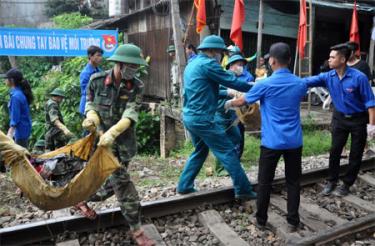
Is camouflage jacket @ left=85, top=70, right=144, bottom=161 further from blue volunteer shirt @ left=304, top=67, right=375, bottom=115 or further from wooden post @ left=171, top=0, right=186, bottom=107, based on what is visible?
wooden post @ left=171, top=0, right=186, bottom=107

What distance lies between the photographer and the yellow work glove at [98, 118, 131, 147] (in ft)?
11.2

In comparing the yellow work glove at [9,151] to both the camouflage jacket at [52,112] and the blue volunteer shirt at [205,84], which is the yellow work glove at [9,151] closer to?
the blue volunteer shirt at [205,84]

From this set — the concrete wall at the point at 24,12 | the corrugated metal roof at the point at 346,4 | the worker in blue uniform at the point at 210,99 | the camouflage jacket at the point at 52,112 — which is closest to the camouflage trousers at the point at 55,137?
the camouflage jacket at the point at 52,112

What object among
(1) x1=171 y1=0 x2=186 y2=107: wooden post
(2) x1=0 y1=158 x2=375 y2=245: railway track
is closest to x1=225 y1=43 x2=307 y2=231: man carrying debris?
(2) x1=0 y1=158 x2=375 y2=245: railway track

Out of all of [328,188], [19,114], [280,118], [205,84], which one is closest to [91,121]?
[205,84]

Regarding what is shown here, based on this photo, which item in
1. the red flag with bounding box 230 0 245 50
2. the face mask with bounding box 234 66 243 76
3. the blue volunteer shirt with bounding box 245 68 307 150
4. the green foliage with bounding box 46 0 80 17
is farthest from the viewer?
the green foliage with bounding box 46 0 80 17

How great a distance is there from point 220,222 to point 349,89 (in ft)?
7.57

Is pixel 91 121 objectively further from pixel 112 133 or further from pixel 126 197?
pixel 126 197

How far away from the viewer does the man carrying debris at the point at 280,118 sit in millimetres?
3998

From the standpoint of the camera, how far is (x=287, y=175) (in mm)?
4273

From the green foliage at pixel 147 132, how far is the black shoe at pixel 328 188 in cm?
646

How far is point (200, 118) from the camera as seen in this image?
4.67 m

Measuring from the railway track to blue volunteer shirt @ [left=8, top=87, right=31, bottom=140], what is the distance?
2.97 m

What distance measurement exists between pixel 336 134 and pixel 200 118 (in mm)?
1950
